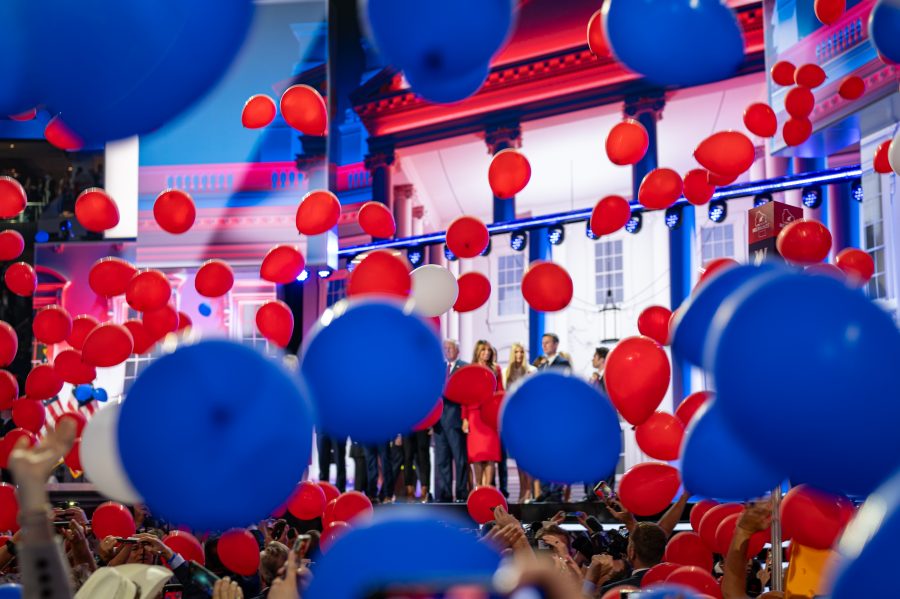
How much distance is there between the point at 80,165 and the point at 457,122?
4.53 m

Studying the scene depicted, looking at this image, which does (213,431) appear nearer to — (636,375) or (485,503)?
(636,375)

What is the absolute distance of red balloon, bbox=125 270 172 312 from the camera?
4.30 m

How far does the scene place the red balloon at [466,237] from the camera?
425 cm

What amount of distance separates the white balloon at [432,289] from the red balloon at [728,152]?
1.16m

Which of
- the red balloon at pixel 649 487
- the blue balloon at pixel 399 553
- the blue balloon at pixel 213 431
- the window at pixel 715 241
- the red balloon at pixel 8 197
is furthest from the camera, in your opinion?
the window at pixel 715 241

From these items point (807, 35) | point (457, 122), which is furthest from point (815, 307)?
point (457, 122)

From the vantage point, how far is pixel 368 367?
2018 millimetres

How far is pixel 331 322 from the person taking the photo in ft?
6.73

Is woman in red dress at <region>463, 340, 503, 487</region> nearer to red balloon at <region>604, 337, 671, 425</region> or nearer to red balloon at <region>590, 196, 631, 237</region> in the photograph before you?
red balloon at <region>590, 196, 631, 237</region>

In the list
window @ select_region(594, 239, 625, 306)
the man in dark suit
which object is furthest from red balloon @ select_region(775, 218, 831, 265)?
window @ select_region(594, 239, 625, 306)

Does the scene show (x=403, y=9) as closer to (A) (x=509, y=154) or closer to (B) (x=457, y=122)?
(A) (x=509, y=154)

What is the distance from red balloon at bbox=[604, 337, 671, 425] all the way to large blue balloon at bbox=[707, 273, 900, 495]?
132 cm

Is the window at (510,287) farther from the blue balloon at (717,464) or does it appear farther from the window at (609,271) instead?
the blue balloon at (717,464)

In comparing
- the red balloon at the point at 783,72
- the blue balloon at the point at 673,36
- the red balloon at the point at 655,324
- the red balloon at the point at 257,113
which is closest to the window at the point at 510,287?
the red balloon at the point at 783,72
